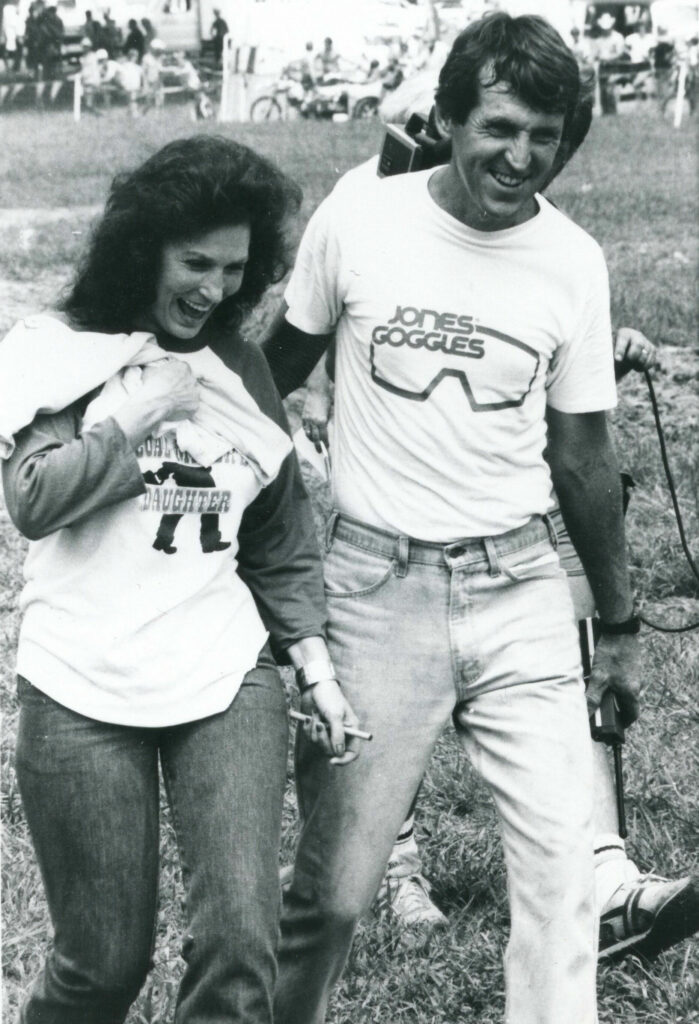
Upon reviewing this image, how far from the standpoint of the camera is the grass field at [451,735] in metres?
3.59

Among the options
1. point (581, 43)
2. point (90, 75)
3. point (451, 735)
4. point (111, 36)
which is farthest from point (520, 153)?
point (581, 43)

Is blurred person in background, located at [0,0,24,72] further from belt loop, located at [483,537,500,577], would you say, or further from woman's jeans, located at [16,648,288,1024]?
woman's jeans, located at [16,648,288,1024]

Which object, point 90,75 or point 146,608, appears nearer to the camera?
point 146,608

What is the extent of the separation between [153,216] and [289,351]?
62cm

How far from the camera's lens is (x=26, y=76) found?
26.8ft

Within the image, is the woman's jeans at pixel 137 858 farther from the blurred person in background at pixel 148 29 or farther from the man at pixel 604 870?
the blurred person in background at pixel 148 29

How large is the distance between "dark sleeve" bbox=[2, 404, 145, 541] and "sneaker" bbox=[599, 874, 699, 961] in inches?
71.4

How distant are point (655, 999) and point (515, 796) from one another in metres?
1.03

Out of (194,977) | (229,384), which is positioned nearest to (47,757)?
(194,977)

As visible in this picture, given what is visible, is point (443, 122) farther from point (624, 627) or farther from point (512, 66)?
point (624, 627)

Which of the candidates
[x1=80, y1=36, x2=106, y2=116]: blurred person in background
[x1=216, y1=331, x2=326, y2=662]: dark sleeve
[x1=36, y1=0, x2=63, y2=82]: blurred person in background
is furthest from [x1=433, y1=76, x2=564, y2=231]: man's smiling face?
[x1=80, y1=36, x2=106, y2=116]: blurred person in background

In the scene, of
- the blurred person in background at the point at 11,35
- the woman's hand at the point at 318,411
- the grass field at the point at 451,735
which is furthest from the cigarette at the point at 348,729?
the blurred person in background at the point at 11,35

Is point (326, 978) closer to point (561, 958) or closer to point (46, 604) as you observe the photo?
point (561, 958)

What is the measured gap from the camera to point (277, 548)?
2.88m
